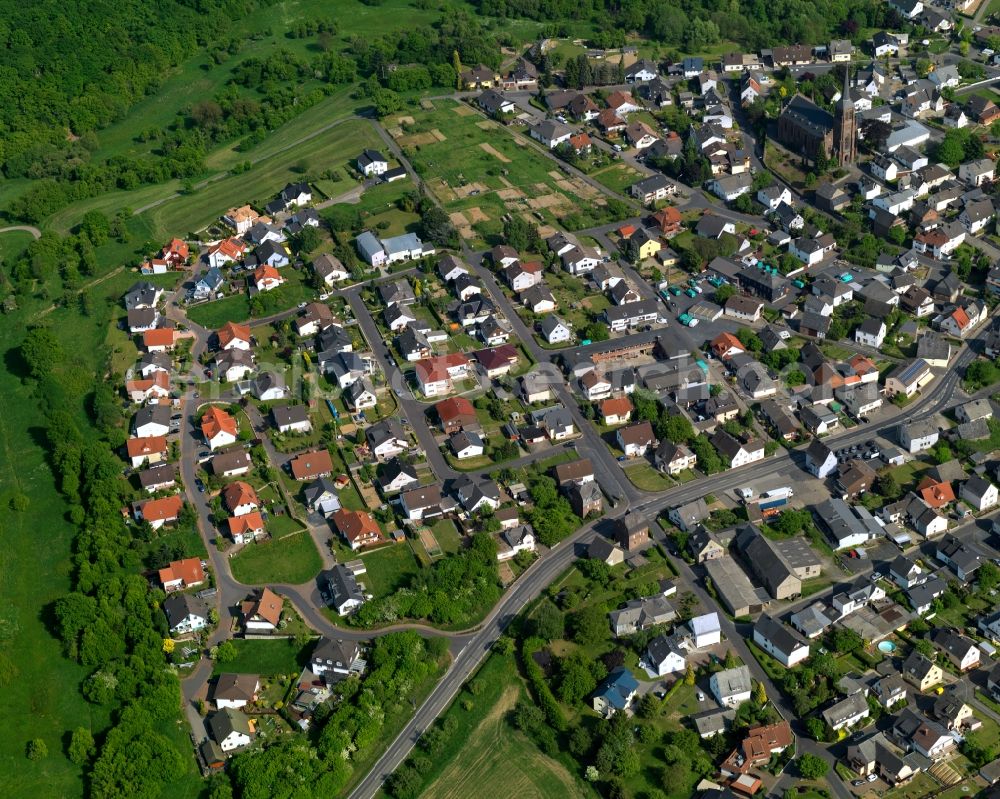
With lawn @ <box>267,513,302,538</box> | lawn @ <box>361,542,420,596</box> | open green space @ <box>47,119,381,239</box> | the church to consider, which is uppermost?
the church

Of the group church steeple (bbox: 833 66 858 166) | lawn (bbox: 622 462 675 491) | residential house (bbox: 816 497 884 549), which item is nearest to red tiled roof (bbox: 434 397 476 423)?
lawn (bbox: 622 462 675 491)

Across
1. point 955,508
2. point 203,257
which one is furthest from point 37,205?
point 955,508

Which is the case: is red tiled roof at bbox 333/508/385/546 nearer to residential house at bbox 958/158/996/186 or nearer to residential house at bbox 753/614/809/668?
residential house at bbox 753/614/809/668

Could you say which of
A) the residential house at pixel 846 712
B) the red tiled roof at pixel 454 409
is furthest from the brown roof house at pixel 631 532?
the residential house at pixel 846 712

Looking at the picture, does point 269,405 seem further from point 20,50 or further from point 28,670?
point 20,50

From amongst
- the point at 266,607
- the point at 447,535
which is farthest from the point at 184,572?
the point at 447,535

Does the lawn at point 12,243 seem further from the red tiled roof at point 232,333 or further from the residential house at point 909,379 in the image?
the residential house at point 909,379

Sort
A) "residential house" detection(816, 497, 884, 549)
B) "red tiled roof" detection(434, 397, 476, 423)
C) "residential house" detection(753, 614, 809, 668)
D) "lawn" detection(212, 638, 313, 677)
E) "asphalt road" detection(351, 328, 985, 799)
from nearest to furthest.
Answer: "asphalt road" detection(351, 328, 985, 799), "residential house" detection(753, 614, 809, 668), "lawn" detection(212, 638, 313, 677), "residential house" detection(816, 497, 884, 549), "red tiled roof" detection(434, 397, 476, 423)

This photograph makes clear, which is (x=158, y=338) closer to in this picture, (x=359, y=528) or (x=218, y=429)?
(x=218, y=429)

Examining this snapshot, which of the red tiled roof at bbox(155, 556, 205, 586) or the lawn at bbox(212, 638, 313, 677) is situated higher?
the red tiled roof at bbox(155, 556, 205, 586)
